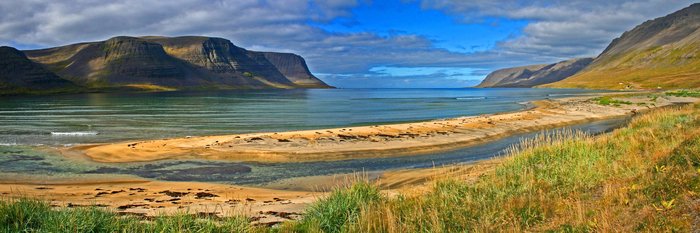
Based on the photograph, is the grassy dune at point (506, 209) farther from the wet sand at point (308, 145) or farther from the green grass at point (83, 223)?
the wet sand at point (308, 145)

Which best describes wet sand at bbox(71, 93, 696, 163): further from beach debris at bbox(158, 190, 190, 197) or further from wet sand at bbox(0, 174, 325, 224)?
beach debris at bbox(158, 190, 190, 197)

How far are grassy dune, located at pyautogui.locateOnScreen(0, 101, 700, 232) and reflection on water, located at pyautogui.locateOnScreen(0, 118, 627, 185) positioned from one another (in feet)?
36.9

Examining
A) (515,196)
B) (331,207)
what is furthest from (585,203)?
(331,207)

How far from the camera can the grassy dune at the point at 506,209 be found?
8.86 meters

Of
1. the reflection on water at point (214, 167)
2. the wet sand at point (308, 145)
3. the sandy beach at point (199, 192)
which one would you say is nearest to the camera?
the sandy beach at point (199, 192)

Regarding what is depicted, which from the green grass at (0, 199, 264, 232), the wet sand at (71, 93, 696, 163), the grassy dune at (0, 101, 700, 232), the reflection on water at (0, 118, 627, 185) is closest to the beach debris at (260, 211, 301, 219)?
the grassy dune at (0, 101, 700, 232)

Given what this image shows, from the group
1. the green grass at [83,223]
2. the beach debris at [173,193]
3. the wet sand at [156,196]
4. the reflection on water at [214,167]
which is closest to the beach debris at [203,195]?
the wet sand at [156,196]

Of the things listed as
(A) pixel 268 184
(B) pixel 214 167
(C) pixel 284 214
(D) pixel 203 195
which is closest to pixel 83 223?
(C) pixel 284 214

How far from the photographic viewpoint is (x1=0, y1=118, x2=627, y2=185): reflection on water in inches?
915

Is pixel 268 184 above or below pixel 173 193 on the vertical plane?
Result: below

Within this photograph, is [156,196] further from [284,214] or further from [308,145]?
[308,145]

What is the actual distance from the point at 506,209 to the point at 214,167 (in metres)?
18.4

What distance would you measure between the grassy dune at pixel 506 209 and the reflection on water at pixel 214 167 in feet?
36.9

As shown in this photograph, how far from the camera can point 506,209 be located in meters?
10.3
